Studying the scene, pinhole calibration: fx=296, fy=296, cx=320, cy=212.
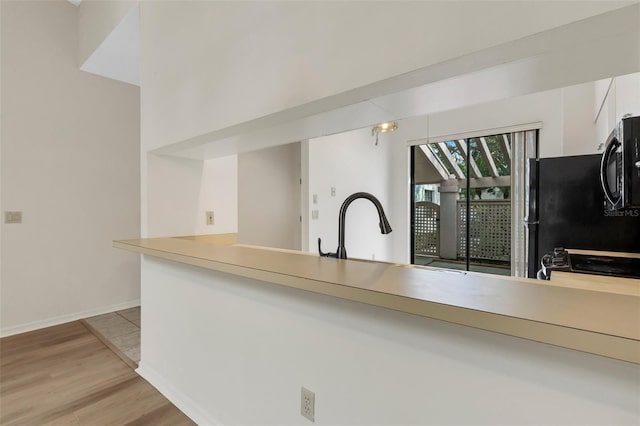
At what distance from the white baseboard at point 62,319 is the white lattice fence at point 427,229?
4596mm

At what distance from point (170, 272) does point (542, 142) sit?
15.9 feet

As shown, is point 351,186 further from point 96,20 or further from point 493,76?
point 493,76

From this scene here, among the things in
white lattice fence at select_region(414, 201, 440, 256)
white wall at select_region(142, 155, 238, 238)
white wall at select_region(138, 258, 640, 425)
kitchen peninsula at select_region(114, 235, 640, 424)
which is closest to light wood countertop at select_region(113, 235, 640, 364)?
kitchen peninsula at select_region(114, 235, 640, 424)

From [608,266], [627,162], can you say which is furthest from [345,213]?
[608,266]

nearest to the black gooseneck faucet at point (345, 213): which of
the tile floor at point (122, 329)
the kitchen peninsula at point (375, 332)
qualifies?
the kitchen peninsula at point (375, 332)

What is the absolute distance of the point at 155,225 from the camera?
7.02 ft

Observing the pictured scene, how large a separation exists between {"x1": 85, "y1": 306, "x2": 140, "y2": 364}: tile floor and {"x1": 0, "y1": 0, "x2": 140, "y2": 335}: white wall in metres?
0.18

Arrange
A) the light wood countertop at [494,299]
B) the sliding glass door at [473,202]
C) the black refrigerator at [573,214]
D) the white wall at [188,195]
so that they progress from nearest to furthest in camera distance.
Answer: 1. the light wood countertop at [494,299]
2. the black refrigerator at [573,214]
3. the white wall at [188,195]
4. the sliding glass door at [473,202]

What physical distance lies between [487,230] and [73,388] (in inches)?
208

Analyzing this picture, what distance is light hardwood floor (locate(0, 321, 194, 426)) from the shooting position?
1676 mm

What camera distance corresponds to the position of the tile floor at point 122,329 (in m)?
2.50

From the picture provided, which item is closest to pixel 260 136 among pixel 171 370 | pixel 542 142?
pixel 171 370

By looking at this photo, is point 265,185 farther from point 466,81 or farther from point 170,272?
point 466,81

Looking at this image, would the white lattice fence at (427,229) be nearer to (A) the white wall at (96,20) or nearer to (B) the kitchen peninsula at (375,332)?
(B) the kitchen peninsula at (375,332)
